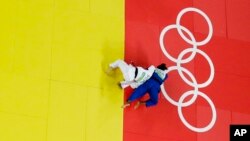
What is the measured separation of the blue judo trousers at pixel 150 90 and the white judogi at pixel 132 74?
0.04 meters

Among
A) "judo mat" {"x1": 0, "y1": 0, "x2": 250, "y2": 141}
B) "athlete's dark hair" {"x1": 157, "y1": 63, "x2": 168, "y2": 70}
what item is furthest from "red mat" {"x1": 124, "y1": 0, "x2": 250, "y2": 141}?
"athlete's dark hair" {"x1": 157, "y1": 63, "x2": 168, "y2": 70}

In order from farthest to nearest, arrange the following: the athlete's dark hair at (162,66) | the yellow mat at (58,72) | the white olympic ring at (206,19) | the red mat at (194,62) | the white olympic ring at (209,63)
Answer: the white olympic ring at (206,19) < the white olympic ring at (209,63) < the red mat at (194,62) < the athlete's dark hair at (162,66) < the yellow mat at (58,72)

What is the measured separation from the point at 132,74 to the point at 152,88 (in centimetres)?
22

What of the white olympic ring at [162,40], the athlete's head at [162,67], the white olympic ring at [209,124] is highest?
the white olympic ring at [162,40]

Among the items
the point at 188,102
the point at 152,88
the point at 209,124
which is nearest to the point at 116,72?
the point at 152,88

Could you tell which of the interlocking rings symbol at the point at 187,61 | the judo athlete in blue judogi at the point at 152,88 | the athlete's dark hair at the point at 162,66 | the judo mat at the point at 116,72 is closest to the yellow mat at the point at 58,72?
the judo mat at the point at 116,72

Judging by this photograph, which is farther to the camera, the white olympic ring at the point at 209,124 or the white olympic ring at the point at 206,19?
the white olympic ring at the point at 206,19

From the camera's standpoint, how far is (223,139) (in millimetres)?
5172

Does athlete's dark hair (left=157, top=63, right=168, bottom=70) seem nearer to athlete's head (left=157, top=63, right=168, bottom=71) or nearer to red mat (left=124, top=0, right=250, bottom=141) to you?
athlete's head (left=157, top=63, right=168, bottom=71)

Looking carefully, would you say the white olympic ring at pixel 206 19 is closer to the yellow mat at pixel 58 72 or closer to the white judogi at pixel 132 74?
the yellow mat at pixel 58 72

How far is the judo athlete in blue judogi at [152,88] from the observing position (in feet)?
15.6

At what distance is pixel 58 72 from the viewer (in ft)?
15.5

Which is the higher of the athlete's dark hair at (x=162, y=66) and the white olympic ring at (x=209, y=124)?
the athlete's dark hair at (x=162, y=66)

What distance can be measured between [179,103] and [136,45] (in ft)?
2.33
